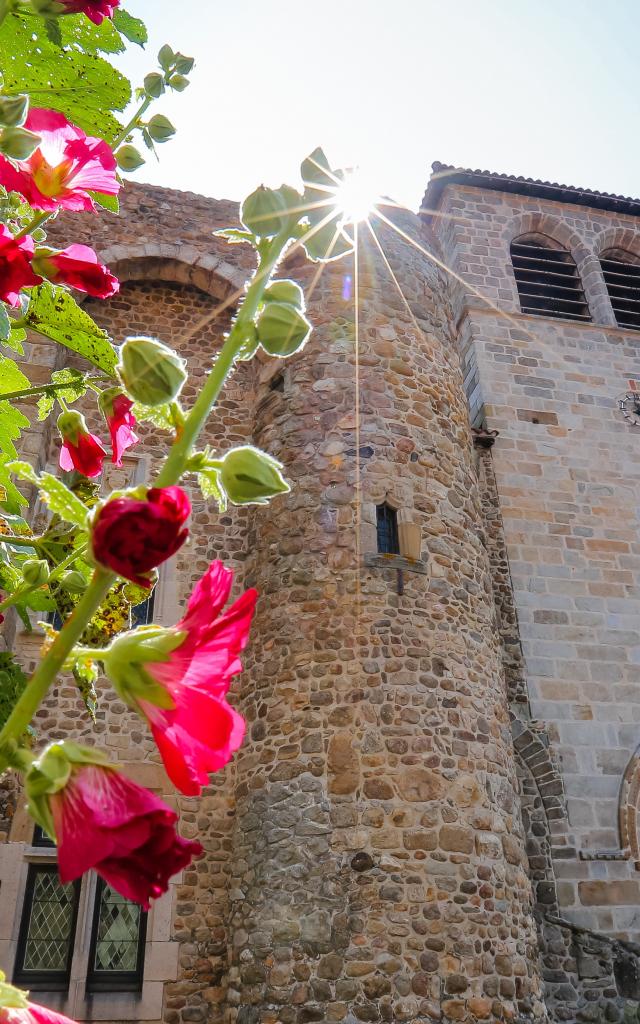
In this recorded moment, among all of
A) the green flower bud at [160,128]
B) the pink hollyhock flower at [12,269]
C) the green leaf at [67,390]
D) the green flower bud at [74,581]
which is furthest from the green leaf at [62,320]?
the green flower bud at [160,128]

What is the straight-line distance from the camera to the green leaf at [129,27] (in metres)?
1.26

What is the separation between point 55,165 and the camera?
3.67 feet

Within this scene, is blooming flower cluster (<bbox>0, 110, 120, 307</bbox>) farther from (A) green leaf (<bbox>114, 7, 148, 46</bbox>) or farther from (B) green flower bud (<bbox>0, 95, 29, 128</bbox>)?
(A) green leaf (<bbox>114, 7, 148, 46</bbox>)

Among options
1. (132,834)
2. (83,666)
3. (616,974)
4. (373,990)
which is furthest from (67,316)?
(616,974)

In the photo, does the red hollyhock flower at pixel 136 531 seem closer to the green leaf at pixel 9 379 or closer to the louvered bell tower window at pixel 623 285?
the green leaf at pixel 9 379

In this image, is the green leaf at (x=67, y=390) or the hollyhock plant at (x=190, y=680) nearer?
the hollyhock plant at (x=190, y=680)

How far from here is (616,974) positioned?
5973 millimetres

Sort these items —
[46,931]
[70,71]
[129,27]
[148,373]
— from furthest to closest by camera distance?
[46,931], [129,27], [70,71], [148,373]

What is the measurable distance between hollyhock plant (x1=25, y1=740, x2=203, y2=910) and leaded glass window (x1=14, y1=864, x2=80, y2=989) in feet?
17.8

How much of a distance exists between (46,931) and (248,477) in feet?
19.5

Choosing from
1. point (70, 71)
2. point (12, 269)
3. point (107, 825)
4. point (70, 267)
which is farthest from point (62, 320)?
point (107, 825)

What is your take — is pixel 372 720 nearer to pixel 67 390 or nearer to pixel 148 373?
pixel 67 390

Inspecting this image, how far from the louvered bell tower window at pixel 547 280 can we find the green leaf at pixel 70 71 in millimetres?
10041

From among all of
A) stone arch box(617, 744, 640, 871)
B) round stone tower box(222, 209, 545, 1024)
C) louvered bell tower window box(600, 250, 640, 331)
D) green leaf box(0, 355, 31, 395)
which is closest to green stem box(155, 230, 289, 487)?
green leaf box(0, 355, 31, 395)
